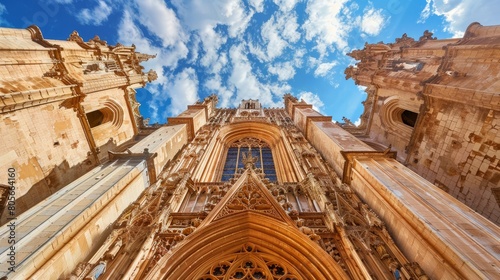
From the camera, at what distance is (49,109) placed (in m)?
9.32

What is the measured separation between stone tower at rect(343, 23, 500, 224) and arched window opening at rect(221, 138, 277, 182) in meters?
6.14

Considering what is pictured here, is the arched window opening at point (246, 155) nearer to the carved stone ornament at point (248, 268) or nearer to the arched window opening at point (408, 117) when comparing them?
the carved stone ornament at point (248, 268)

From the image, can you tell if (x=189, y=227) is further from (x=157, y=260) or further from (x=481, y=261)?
(x=481, y=261)

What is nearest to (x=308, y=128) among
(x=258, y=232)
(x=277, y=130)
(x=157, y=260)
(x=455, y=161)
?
(x=277, y=130)

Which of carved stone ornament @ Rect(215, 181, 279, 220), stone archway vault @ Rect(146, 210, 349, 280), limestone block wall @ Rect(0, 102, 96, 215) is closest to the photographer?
stone archway vault @ Rect(146, 210, 349, 280)

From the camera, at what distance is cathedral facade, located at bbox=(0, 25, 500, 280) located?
187 inches

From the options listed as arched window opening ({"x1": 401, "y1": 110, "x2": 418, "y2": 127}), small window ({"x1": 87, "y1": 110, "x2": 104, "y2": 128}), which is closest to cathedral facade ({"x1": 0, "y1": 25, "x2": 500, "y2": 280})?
small window ({"x1": 87, "y1": 110, "x2": 104, "y2": 128})

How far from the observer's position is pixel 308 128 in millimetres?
14562

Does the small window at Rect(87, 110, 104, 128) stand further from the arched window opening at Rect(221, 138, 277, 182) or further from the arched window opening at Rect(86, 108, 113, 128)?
the arched window opening at Rect(221, 138, 277, 182)

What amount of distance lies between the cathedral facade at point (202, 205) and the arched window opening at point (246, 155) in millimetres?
245

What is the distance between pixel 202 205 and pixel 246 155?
22.3 feet

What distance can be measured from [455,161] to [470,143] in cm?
86

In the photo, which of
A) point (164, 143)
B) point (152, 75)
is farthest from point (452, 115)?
point (152, 75)

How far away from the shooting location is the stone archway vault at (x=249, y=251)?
547cm
